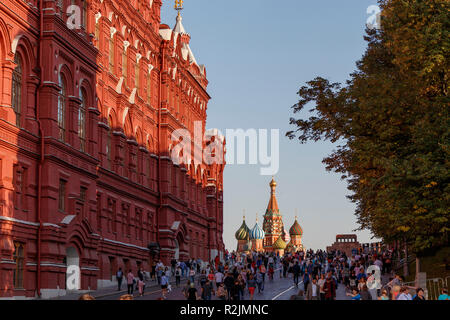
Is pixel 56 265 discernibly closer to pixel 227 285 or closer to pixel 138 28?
pixel 227 285

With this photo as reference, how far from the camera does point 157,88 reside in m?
62.7

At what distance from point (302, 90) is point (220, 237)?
173 feet

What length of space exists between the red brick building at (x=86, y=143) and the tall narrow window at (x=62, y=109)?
0.34 feet

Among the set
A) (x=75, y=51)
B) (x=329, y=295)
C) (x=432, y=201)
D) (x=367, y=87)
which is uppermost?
(x=75, y=51)

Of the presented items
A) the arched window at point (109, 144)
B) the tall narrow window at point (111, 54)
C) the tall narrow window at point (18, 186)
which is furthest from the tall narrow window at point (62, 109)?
the tall narrow window at point (111, 54)

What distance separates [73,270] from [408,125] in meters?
19.1

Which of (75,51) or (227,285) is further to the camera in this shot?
(75,51)

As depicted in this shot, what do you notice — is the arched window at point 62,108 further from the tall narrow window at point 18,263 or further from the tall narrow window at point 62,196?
the tall narrow window at point 18,263

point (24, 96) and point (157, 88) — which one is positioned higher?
→ point (157, 88)

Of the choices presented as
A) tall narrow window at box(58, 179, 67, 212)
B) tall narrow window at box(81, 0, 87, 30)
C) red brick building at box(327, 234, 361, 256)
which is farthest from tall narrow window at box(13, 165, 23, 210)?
red brick building at box(327, 234, 361, 256)

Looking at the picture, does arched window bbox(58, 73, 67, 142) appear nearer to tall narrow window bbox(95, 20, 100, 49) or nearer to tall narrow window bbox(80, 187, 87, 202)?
tall narrow window bbox(80, 187, 87, 202)

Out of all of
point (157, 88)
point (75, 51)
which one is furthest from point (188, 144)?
point (75, 51)

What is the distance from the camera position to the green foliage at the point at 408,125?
2806cm

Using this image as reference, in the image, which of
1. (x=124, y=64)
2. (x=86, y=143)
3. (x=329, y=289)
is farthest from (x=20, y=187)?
(x=124, y=64)
